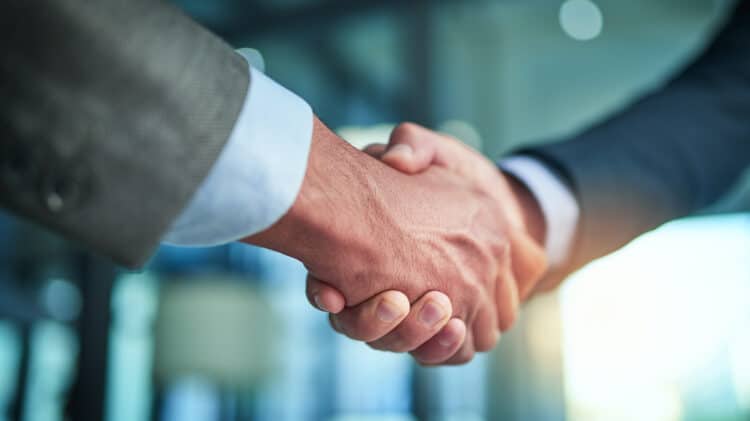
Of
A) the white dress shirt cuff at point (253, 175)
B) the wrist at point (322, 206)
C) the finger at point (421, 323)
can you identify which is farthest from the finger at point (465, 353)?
the white dress shirt cuff at point (253, 175)

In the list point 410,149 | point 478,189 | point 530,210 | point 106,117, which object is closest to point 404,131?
point 410,149

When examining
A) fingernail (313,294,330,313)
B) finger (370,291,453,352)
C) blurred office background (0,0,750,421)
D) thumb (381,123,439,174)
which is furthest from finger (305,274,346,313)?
blurred office background (0,0,750,421)

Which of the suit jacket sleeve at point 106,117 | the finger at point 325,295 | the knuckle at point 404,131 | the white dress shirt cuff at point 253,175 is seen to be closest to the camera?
the suit jacket sleeve at point 106,117

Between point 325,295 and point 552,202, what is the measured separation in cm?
58

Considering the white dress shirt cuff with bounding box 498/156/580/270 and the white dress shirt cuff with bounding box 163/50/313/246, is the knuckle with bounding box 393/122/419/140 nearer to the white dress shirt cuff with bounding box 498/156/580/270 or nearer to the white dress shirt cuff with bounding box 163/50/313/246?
the white dress shirt cuff with bounding box 498/156/580/270

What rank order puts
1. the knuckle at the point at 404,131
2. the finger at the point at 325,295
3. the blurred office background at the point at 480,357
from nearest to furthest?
the finger at the point at 325,295
the knuckle at the point at 404,131
the blurred office background at the point at 480,357

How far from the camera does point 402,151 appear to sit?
1.09 meters

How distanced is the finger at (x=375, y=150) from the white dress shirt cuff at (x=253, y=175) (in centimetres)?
32

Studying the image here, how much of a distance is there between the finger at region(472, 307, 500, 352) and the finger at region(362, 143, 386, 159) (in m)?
0.31

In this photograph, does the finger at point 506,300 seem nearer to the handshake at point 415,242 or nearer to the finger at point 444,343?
the handshake at point 415,242

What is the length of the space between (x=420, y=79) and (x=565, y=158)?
161 centimetres

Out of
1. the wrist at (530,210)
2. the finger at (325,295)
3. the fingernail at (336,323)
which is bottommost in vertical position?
the fingernail at (336,323)

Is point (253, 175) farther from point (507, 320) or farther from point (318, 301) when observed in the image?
point (507, 320)

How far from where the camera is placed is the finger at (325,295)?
0.92m
